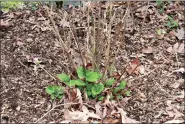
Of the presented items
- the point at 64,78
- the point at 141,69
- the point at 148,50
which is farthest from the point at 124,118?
the point at 148,50

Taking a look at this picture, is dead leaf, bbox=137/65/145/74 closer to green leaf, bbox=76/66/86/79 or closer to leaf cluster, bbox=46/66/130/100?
leaf cluster, bbox=46/66/130/100

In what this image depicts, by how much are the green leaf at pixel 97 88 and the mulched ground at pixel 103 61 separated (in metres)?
0.25

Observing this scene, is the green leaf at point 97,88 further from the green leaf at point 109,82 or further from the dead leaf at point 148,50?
the dead leaf at point 148,50

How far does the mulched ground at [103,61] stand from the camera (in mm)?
3926

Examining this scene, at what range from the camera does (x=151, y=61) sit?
14.7 feet

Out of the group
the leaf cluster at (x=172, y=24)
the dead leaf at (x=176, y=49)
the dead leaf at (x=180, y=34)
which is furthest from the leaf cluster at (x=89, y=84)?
the leaf cluster at (x=172, y=24)

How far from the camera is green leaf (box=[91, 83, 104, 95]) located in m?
3.82

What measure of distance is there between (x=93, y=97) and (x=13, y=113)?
0.76 m

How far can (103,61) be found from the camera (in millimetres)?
4402

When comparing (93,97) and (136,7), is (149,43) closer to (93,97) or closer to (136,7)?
(136,7)

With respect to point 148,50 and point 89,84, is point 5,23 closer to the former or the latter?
point 89,84

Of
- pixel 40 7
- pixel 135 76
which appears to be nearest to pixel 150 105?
pixel 135 76

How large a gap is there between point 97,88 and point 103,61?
61cm

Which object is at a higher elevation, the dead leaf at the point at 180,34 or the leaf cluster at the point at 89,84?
the dead leaf at the point at 180,34
